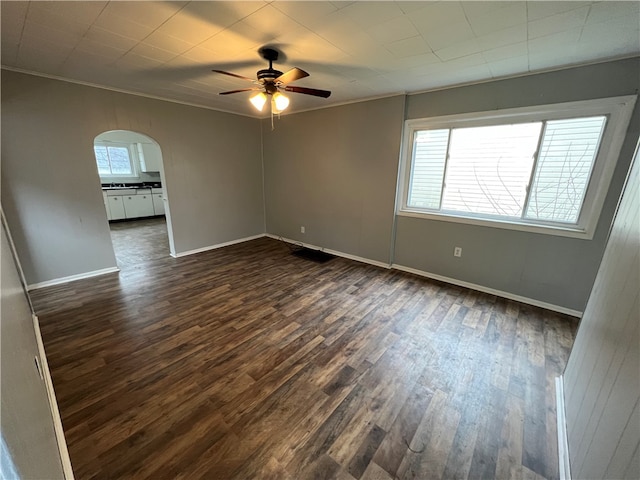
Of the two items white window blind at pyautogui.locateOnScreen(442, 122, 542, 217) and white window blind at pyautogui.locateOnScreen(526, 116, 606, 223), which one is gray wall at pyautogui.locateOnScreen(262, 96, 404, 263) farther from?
white window blind at pyautogui.locateOnScreen(526, 116, 606, 223)

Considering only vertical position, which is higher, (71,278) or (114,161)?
(114,161)

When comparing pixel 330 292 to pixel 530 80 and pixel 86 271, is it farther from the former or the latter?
pixel 86 271

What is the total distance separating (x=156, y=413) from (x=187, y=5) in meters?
2.69

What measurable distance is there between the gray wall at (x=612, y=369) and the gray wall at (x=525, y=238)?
137cm

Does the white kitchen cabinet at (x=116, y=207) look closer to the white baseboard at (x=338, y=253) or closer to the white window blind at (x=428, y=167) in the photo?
the white baseboard at (x=338, y=253)

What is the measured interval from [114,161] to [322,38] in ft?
26.5

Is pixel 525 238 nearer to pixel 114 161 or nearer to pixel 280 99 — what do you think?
pixel 280 99

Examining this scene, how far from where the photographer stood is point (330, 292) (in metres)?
3.27

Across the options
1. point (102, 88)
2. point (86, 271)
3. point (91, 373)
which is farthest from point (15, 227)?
point (91, 373)

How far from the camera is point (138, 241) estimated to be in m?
5.31

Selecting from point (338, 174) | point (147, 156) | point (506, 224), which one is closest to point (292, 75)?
point (338, 174)

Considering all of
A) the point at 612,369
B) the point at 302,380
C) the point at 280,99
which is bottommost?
the point at 302,380

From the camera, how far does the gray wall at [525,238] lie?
2385 millimetres

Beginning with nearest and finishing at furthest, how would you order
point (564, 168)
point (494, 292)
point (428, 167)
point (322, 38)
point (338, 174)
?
point (322, 38) < point (564, 168) < point (494, 292) < point (428, 167) < point (338, 174)
